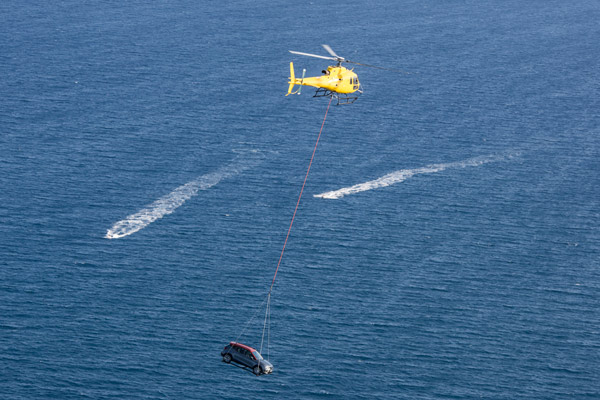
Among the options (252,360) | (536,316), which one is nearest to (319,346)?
(252,360)

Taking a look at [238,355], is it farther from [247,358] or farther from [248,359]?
[248,359]

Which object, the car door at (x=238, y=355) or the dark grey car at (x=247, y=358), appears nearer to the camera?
the dark grey car at (x=247, y=358)

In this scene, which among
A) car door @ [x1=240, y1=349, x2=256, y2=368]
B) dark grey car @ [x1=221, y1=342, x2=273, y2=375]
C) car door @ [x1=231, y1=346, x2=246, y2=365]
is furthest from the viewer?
car door @ [x1=231, y1=346, x2=246, y2=365]

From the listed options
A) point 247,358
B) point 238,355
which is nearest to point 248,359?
point 247,358

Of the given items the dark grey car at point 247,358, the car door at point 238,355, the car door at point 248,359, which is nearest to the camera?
the dark grey car at point 247,358

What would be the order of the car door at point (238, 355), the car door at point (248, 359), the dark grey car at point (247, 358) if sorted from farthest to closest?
the car door at point (238, 355)
the car door at point (248, 359)
the dark grey car at point (247, 358)

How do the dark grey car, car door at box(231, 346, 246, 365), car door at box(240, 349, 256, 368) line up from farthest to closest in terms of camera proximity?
car door at box(231, 346, 246, 365) → car door at box(240, 349, 256, 368) → the dark grey car

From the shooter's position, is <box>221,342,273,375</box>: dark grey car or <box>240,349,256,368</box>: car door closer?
<box>221,342,273,375</box>: dark grey car

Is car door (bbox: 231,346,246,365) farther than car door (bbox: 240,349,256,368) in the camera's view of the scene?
Yes

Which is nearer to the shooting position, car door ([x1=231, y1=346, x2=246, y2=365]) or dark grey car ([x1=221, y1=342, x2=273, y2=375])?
dark grey car ([x1=221, y1=342, x2=273, y2=375])
